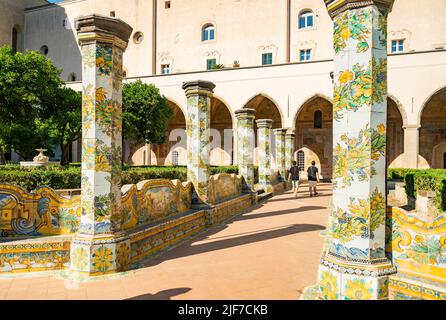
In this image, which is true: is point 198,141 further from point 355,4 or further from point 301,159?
point 301,159

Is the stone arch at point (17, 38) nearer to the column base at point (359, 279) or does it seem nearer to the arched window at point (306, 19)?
the arched window at point (306, 19)

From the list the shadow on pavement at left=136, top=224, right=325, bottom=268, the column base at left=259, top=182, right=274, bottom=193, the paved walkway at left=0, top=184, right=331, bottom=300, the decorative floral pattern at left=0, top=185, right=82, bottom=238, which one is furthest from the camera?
the column base at left=259, top=182, right=274, bottom=193

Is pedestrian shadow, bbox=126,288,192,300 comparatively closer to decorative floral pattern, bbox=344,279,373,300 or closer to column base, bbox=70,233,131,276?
column base, bbox=70,233,131,276

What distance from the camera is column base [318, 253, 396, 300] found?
3.19m

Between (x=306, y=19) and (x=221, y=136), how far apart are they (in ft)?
36.5

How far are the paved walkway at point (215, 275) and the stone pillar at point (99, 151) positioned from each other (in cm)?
39

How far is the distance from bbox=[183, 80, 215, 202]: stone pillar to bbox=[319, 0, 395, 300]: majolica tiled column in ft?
14.3

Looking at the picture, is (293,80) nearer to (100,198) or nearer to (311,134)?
(311,134)

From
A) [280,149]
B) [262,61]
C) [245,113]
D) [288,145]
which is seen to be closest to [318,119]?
[288,145]

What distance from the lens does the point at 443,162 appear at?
65.3 feet

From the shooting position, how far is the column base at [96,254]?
4.27 meters

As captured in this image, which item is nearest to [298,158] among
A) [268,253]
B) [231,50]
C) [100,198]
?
[231,50]

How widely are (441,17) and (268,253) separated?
24.3 m

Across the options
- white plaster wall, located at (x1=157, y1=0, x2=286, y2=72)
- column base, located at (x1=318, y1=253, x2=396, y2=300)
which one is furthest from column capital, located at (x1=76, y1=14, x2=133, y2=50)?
white plaster wall, located at (x1=157, y1=0, x2=286, y2=72)
